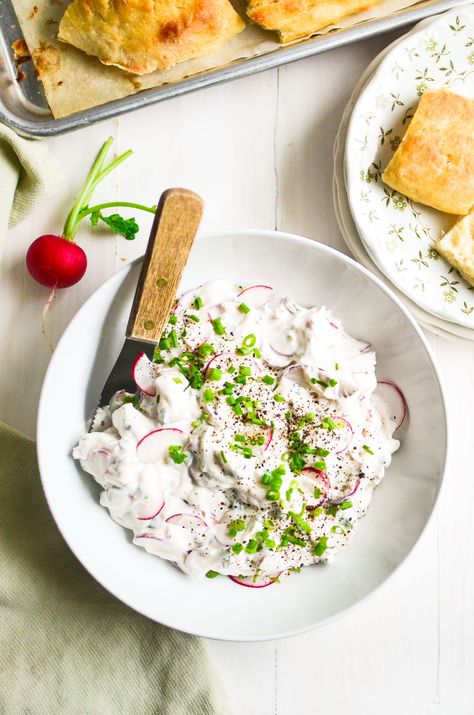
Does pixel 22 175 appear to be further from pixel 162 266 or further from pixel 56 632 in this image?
pixel 56 632

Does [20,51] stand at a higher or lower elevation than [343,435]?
higher

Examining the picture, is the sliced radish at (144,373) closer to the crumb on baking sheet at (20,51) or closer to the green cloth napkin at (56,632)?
the green cloth napkin at (56,632)

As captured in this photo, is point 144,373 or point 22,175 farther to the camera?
point 22,175

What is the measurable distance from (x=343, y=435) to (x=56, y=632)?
119 cm

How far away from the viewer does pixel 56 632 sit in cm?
235

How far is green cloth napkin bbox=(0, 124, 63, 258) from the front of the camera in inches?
91.0

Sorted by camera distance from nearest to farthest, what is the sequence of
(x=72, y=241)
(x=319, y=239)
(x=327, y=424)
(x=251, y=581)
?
1. (x=327, y=424)
2. (x=251, y=581)
3. (x=72, y=241)
4. (x=319, y=239)

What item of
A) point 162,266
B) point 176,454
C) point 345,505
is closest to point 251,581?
point 345,505

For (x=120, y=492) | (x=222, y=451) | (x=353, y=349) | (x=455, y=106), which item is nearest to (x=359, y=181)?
(x=455, y=106)

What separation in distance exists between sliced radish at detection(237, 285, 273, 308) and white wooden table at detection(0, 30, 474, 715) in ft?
1.12

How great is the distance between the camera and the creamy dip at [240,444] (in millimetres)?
2037

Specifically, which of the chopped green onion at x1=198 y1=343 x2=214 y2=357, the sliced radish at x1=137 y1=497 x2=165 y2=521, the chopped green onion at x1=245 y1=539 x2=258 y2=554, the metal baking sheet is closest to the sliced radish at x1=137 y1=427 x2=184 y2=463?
the sliced radish at x1=137 y1=497 x2=165 y2=521

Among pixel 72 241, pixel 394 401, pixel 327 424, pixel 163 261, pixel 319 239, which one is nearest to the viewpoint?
pixel 163 261

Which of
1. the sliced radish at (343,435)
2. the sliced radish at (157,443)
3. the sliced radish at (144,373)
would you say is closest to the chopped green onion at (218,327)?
the sliced radish at (144,373)
